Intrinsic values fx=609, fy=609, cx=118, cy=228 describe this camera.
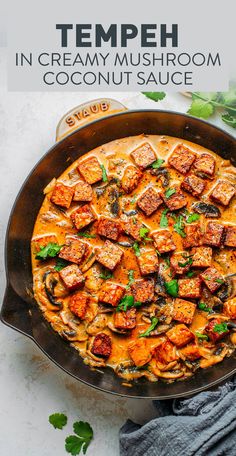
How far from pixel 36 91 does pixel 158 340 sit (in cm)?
279

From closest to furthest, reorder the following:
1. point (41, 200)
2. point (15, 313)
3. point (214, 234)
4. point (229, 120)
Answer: point (15, 313) → point (214, 234) → point (41, 200) → point (229, 120)

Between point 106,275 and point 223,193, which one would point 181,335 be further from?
point 223,193

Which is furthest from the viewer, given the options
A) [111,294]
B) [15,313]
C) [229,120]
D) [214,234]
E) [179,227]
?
[229,120]

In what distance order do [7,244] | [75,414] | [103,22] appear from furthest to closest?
[103,22]
[75,414]
[7,244]

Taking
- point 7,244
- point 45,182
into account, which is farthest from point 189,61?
point 7,244

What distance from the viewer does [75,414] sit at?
5980mm

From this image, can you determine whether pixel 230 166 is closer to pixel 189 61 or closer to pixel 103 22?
pixel 189 61

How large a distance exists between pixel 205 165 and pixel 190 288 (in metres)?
1.19

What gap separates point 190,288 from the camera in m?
5.63

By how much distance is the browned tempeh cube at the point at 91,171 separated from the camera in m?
5.78

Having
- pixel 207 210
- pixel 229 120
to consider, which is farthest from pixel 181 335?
pixel 229 120

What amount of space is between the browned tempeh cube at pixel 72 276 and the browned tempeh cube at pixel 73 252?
7 cm

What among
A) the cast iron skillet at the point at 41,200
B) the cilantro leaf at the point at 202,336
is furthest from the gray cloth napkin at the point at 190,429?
the cilantro leaf at the point at 202,336

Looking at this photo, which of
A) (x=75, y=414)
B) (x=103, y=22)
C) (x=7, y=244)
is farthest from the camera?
(x=103, y=22)
